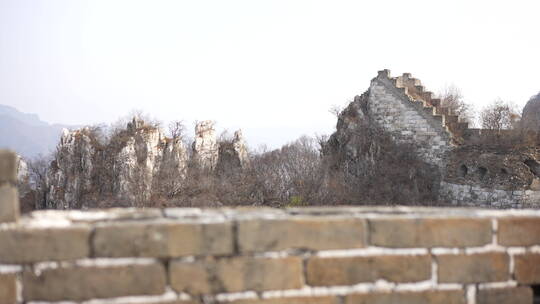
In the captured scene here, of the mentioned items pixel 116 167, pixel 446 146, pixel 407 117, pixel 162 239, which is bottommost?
pixel 162 239

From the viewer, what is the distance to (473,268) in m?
2.14

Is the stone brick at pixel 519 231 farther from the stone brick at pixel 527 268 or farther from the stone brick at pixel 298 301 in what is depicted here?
the stone brick at pixel 298 301

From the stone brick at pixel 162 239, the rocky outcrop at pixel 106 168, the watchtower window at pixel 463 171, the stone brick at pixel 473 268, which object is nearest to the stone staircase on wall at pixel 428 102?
the watchtower window at pixel 463 171

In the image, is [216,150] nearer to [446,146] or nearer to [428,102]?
[428,102]

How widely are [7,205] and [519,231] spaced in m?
2.49

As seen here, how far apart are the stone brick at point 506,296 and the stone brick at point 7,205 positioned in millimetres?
2263

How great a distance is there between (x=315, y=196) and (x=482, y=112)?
29.4 ft

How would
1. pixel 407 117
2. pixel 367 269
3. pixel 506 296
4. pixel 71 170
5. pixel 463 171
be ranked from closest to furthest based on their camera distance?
pixel 367 269
pixel 506 296
pixel 463 171
pixel 407 117
pixel 71 170

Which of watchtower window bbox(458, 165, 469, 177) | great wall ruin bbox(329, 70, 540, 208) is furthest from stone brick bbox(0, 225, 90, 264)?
watchtower window bbox(458, 165, 469, 177)

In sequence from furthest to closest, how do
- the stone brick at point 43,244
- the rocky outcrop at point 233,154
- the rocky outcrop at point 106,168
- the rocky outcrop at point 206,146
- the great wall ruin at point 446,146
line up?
1. the rocky outcrop at point 233,154
2. the rocky outcrop at point 206,146
3. the rocky outcrop at point 106,168
4. the great wall ruin at point 446,146
5. the stone brick at point 43,244

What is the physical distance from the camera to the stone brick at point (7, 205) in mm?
1847

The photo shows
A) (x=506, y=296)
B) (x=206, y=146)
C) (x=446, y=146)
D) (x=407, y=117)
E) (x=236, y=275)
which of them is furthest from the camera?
(x=206, y=146)

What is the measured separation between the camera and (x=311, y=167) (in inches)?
818

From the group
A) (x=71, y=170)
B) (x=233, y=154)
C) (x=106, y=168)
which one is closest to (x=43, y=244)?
(x=106, y=168)
